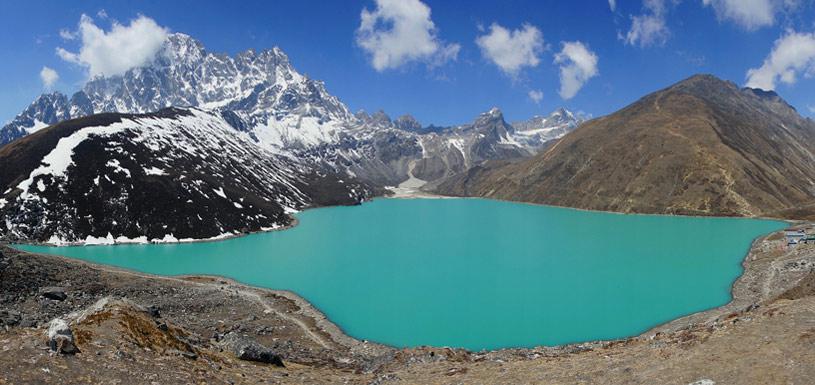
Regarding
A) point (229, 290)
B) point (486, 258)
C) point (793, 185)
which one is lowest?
point (229, 290)

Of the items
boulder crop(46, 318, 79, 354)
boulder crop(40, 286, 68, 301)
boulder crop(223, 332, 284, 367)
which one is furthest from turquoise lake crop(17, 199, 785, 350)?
boulder crop(46, 318, 79, 354)

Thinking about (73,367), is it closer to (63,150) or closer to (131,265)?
(131,265)

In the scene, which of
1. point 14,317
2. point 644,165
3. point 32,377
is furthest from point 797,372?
point 644,165

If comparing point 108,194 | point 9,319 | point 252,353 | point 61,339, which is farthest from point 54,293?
point 108,194

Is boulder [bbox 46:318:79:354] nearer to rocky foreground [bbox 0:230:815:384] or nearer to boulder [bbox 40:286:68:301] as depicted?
rocky foreground [bbox 0:230:815:384]

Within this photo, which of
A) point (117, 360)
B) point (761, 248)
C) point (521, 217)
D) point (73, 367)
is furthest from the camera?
point (521, 217)

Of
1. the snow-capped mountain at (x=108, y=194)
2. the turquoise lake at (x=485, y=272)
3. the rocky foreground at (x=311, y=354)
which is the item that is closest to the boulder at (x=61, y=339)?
the rocky foreground at (x=311, y=354)

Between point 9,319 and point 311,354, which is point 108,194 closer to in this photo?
point 311,354
